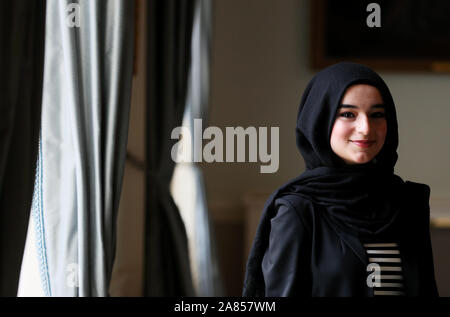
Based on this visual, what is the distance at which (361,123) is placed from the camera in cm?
66

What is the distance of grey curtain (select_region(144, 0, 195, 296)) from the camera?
1.81m

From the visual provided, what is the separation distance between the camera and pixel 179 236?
182cm

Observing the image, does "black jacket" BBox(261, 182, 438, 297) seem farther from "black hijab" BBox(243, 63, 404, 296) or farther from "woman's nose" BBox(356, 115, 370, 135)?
"woman's nose" BBox(356, 115, 370, 135)

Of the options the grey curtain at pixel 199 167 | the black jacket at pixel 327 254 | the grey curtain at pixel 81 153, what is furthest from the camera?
the grey curtain at pixel 199 167

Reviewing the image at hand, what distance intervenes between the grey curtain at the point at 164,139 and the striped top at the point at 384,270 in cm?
121

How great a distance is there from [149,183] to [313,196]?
3.91ft

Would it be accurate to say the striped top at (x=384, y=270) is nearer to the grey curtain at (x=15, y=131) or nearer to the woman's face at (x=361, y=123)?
the woman's face at (x=361, y=123)

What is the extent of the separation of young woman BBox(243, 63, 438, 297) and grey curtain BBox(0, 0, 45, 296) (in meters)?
0.49

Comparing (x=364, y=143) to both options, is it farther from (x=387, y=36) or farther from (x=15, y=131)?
(x=387, y=36)

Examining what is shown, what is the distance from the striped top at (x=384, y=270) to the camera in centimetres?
65

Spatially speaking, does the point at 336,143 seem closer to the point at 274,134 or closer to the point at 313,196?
the point at 313,196

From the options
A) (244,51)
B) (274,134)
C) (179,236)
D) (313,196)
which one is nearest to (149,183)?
(179,236)

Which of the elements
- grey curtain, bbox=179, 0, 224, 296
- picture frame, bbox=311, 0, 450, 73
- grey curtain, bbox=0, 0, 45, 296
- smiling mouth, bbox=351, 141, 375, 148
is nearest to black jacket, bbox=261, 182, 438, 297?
smiling mouth, bbox=351, 141, 375, 148

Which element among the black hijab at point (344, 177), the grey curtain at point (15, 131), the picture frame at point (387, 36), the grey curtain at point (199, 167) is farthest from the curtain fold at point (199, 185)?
the black hijab at point (344, 177)
